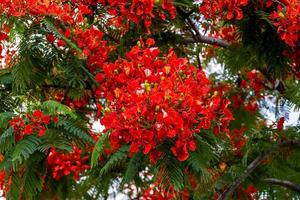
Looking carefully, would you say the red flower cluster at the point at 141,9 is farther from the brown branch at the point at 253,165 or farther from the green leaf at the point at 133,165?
the green leaf at the point at 133,165

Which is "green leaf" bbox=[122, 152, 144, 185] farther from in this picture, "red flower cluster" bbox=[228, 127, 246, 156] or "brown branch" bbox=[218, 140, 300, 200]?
"red flower cluster" bbox=[228, 127, 246, 156]

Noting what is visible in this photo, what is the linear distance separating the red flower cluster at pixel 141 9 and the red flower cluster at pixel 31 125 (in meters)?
1.30

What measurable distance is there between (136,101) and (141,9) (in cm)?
146

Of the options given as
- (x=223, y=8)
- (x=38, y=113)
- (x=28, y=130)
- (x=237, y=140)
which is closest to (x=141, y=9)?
(x=223, y=8)

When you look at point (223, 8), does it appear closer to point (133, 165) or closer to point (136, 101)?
point (133, 165)

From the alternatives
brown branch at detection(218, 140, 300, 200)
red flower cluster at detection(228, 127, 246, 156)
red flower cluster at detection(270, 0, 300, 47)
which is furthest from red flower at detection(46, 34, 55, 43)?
red flower cluster at detection(228, 127, 246, 156)

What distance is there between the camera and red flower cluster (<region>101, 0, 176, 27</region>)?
15.4 feet

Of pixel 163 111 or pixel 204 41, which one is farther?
pixel 204 41

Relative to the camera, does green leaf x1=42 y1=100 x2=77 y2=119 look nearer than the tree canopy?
No

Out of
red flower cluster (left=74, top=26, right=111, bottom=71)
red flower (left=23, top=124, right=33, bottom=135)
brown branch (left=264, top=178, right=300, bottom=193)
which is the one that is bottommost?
red flower (left=23, top=124, right=33, bottom=135)

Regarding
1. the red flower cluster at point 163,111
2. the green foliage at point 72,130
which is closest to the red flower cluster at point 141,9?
the red flower cluster at point 163,111

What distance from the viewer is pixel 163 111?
11.0 ft

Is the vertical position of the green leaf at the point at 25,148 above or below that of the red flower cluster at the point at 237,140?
below

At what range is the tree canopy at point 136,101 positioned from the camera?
3494 mm
